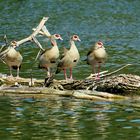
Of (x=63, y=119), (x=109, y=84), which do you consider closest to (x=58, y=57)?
(x=109, y=84)

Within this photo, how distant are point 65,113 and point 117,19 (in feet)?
130

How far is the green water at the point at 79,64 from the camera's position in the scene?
58.3ft

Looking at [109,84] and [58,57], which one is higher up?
[58,57]

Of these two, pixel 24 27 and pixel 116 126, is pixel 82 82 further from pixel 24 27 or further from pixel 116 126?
pixel 24 27

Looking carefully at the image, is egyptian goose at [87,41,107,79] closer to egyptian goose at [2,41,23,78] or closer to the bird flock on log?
the bird flock on log

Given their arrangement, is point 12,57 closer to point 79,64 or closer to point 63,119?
point 79,64

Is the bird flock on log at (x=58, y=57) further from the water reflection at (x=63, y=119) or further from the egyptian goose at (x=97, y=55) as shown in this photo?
the water reflection at (x=63, y=119)

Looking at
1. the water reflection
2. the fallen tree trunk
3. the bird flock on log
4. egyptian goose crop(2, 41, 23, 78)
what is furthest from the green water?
the bird flock on log

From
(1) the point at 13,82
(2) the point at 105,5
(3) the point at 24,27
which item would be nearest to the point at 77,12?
(2) the point at 105,5

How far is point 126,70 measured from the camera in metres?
30.4

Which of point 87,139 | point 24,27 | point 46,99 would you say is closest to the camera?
point 87,139

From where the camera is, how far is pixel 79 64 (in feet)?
108

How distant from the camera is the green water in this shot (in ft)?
58.3

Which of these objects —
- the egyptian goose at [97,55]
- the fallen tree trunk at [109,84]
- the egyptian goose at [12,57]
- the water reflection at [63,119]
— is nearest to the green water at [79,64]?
the water reflection at [63,119]
